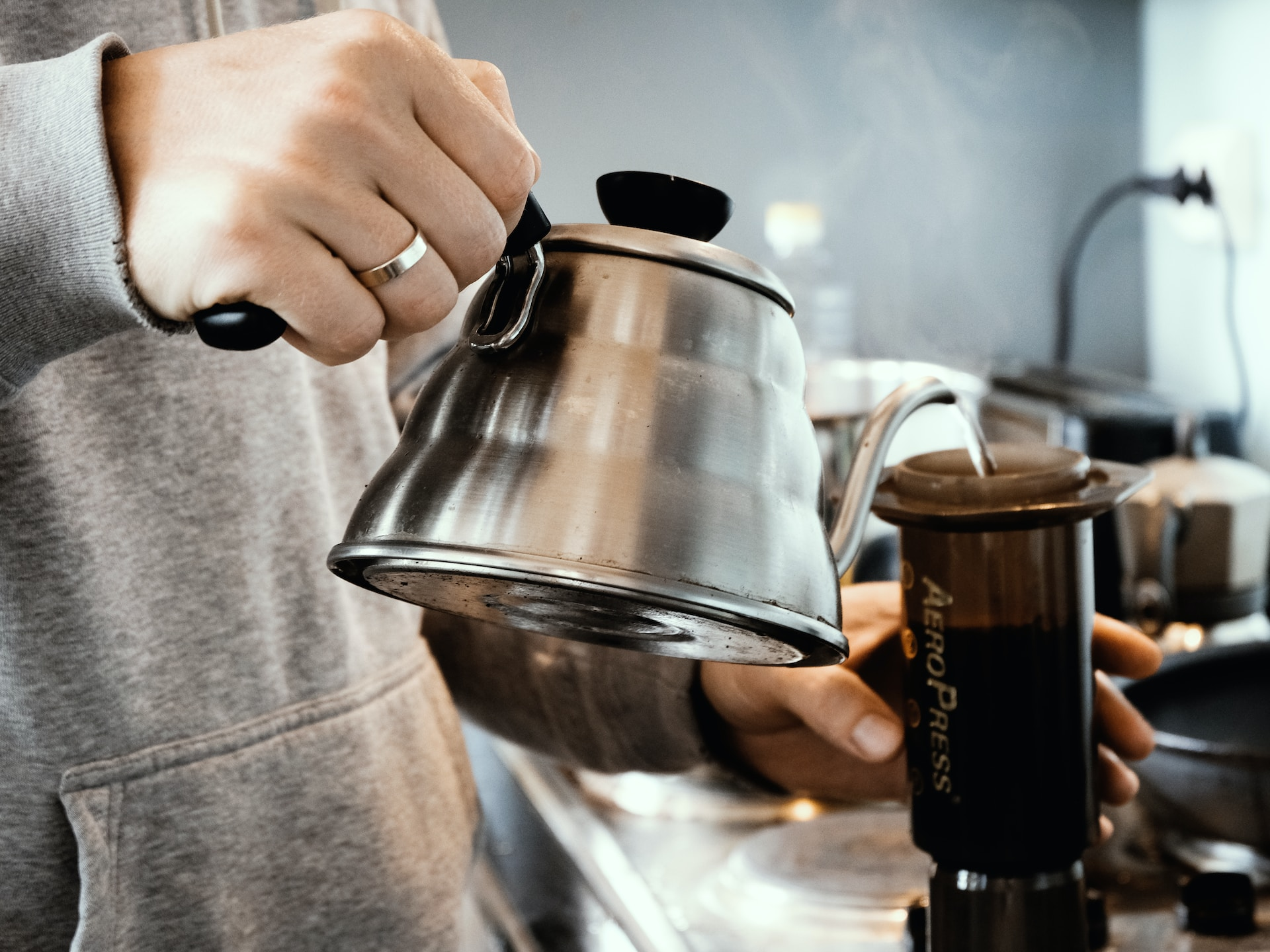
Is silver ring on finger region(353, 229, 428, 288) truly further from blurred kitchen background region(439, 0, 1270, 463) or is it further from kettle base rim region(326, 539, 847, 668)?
blurred kitchen background region(439, 0, 1270, 463)

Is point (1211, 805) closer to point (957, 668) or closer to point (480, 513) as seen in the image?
point (957, 668)

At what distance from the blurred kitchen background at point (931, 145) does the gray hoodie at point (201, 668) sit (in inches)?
38.8

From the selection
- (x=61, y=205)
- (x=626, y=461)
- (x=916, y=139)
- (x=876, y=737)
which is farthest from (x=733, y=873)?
(x=916, y=139)

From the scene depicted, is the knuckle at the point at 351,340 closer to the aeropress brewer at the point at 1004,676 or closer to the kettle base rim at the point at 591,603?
the kettle base rim at the point at 591,603

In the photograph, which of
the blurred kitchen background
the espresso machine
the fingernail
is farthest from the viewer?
the blurred kitchen background

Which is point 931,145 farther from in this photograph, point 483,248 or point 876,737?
point 483,248

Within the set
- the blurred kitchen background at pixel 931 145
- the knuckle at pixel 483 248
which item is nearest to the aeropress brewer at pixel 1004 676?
the knuckle at pixel 483 248

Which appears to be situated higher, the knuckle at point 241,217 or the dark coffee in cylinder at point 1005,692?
the knuckle at point 241,217

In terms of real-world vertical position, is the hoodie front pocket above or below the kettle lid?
below

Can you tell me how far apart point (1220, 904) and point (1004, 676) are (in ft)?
0.83

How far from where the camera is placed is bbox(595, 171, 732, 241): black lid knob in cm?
42

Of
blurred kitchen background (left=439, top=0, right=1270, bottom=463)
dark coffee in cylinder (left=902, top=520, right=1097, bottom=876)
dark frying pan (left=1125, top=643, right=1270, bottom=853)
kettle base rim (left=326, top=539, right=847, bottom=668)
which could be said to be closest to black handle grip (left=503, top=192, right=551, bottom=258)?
kettle base rim (left=326, top=539, right=847, bottom=668)

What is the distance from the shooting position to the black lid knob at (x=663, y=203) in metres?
0.42

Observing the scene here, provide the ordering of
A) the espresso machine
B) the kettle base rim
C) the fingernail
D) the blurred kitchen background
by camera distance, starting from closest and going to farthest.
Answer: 1. the kettle base rim
2. the fingernail
3. the espresso machine
4. the blurred kitchen background
